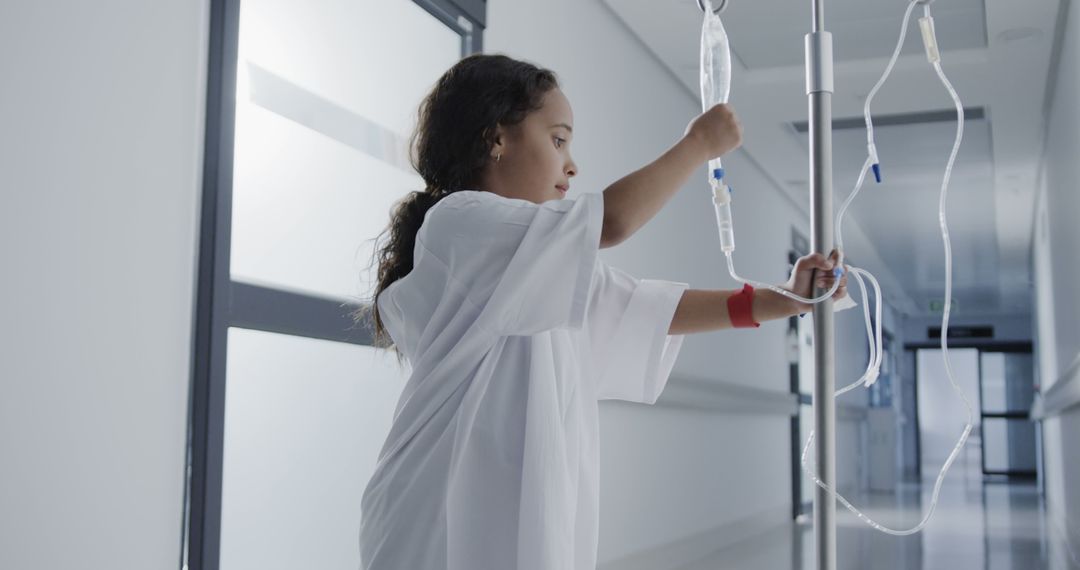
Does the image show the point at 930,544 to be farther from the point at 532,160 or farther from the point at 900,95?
the point at 532,160

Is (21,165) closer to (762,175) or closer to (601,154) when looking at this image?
(601,154)

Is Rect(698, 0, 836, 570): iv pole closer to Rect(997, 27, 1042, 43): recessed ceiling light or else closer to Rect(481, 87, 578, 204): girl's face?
Rect(481, 87, 578, 204): girl's face

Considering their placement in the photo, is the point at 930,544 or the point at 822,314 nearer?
the point at 822,314

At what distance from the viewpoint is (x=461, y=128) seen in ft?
4.49

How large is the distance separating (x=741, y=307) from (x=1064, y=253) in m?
4.64

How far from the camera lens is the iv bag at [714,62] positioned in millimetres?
1270

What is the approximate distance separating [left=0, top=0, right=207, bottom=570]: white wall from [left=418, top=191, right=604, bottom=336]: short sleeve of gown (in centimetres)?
86

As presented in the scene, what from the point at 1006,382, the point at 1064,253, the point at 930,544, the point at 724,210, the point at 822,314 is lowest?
the point at 930,544

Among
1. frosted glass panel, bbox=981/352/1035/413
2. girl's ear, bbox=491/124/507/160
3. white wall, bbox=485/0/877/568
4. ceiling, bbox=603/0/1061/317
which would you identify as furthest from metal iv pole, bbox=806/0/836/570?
frosted glass panel, bbox=981/352/1035/413

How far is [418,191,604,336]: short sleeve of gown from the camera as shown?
1.10 meters

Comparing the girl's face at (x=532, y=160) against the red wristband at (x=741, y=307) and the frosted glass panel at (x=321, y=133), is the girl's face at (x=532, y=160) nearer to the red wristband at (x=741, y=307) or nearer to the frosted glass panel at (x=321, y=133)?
the red wristband at (x=741, y=307)

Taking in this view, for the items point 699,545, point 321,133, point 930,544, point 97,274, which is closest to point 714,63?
point 97,274

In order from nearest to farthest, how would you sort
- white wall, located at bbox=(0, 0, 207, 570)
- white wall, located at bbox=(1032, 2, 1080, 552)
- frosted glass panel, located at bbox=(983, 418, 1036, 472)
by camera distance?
white wall, located at bbox=(0, 0, 207, 570)
white wall, located at bbox=(1032, 2, 1080, 552)
frosted glass panel, located at bbox=(983, 418, 1036, 472)

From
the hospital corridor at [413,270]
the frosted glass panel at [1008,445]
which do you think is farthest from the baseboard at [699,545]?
the frosted glass panel at [1008,445]
